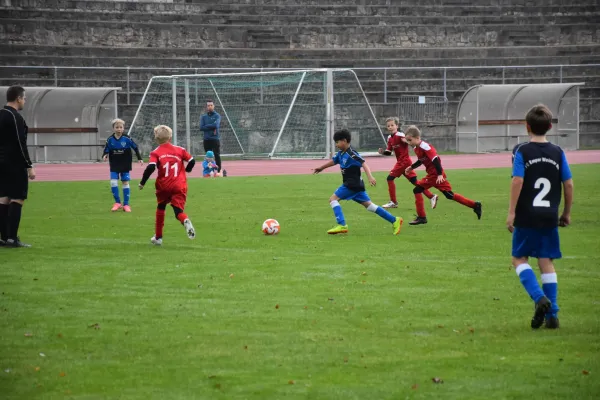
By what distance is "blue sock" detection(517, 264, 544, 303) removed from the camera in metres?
7.33

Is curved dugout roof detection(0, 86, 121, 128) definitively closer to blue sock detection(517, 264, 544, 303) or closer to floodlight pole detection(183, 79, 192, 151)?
floodlight pole detection(183, 79, 192, 151)

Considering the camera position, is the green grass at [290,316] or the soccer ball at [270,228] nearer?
the green grass at [290,316]

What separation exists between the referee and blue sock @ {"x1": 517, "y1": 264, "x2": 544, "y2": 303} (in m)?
7.28

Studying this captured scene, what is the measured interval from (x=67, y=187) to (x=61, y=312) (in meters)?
15.0

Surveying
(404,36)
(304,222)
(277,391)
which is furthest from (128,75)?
(277,391)

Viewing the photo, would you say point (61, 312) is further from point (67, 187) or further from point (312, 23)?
point (312, 23)

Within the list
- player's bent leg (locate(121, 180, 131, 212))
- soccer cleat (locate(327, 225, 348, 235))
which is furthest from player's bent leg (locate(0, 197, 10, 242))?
player's bent leg (locate(121, 180, 131, 212))

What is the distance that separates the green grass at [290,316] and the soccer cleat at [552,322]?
0.09m

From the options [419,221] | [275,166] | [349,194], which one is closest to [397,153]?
[419,221]

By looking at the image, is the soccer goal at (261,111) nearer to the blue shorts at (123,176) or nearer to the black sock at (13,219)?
the blue shorts at (123,176)

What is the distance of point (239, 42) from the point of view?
3878 cm

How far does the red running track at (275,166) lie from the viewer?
27.0 m

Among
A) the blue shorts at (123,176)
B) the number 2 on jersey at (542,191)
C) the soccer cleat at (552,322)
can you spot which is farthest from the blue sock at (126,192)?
the soccer cleat at (552,322)

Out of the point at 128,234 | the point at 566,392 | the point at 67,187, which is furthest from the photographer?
the point at 67,187
